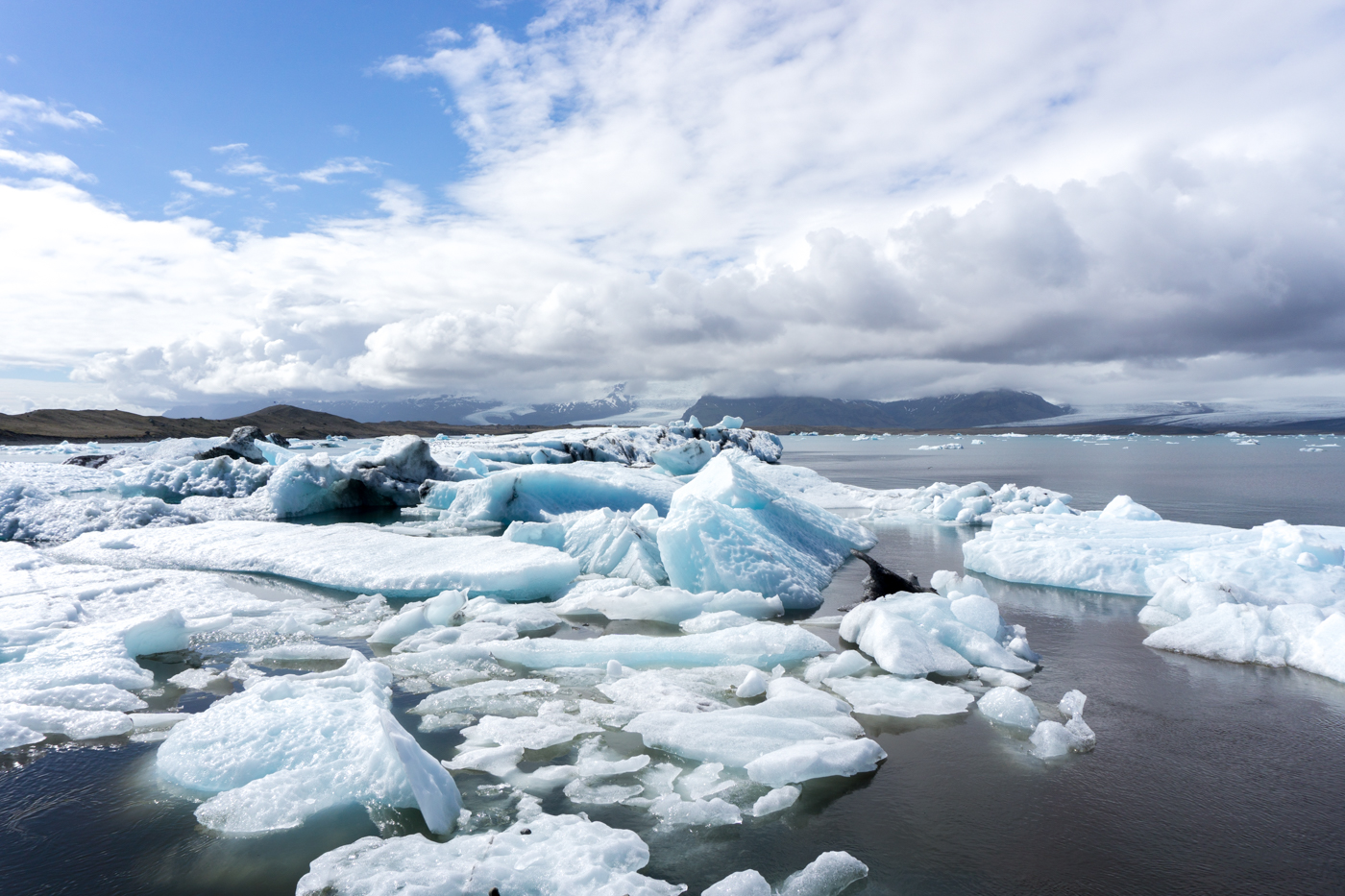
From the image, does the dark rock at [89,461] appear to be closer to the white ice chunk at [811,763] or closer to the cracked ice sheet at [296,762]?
the cracked ice sheet at [296,762]

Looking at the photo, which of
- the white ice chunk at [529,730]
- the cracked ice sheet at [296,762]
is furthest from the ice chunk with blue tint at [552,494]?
the cracked ice sheet at [296,762]

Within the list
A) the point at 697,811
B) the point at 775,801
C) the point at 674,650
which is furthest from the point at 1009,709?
the point at 674,650

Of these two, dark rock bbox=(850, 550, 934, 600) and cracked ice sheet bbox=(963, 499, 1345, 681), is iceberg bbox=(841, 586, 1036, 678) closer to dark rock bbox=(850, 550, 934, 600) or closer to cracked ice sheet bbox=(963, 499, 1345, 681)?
dark rock bbox=(850, 550, 934, 600)

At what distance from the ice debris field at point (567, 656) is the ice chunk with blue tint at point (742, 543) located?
0.05m

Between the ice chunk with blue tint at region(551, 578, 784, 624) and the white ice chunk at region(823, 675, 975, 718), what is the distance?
2.27m

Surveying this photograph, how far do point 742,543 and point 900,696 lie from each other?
3.70 m

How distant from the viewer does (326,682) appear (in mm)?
4738

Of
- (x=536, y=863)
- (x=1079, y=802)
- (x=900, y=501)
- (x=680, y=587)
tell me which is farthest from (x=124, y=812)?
(x=900, y=501)

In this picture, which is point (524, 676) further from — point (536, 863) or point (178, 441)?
point (178, 441)

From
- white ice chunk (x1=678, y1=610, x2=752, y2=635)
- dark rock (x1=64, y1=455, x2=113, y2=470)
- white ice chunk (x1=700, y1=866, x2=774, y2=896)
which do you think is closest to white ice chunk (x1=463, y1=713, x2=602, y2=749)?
white ice chunk (x1=700, y1=866, x2=774, y2=896)

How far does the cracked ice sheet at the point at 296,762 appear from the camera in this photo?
323 cm

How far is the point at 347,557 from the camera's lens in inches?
366

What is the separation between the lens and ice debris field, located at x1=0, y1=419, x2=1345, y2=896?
10.8 feet

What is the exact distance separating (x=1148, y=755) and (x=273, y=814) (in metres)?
4.95
